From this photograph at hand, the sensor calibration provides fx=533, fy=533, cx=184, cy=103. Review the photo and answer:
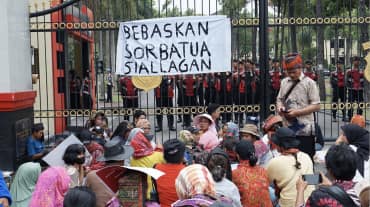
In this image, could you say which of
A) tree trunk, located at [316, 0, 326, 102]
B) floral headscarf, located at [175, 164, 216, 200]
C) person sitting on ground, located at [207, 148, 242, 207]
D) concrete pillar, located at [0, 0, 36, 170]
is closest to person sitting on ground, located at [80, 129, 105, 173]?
concrete pillar, located at [0, 0, 36, 170]

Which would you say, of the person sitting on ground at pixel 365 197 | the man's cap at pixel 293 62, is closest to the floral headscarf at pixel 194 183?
the person sitting on ground at pixel 365 197

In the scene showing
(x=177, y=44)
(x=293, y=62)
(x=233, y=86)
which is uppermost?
(x=177, y=44)

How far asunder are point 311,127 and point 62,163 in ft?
8.79

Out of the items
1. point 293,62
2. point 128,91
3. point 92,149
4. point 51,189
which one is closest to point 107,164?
point 51,189

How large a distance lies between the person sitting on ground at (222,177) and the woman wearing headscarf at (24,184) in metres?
1.52

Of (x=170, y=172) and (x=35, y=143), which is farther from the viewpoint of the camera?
→ (x=35, y=143)

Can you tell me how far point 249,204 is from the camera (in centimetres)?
429

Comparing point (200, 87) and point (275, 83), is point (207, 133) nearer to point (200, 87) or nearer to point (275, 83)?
point (275, 83)

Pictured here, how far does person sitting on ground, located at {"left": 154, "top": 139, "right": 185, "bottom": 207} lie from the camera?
13.4 feet

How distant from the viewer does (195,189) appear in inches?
122

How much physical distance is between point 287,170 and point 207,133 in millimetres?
1650

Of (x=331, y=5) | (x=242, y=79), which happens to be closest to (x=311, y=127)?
(x=242, y=79)

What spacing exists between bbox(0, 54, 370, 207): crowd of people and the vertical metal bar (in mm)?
1008

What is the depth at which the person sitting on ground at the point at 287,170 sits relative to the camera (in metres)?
4.45
